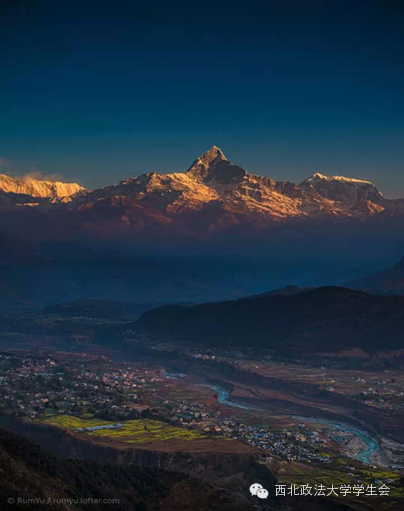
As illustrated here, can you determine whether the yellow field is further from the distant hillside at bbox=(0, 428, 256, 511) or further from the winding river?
the winding river

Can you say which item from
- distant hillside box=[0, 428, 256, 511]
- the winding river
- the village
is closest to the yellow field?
the village

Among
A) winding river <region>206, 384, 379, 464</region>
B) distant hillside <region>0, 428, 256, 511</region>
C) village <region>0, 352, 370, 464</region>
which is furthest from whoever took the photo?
winding river <region>206, 384, 379, 464</region>

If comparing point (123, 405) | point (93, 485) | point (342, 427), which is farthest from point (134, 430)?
point (342, 427)

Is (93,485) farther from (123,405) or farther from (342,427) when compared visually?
(342,427)

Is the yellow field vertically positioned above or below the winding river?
above

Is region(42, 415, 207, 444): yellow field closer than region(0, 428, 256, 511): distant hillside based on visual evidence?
No

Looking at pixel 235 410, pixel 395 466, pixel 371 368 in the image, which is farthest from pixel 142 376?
pixel 395 466

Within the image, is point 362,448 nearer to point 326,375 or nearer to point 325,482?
point 325,482

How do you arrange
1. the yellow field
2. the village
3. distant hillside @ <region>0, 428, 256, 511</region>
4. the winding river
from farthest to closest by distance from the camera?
the winding river
the village
the yellow field
distant hillside @ <region>0, 428, 256, 511</region>
